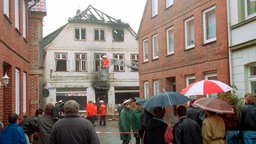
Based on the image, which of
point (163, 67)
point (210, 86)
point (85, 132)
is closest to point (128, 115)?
point (210, 86)

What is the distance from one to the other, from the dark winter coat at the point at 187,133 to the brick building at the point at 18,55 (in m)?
6.63

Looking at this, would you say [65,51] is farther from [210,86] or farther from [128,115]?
[210,86]

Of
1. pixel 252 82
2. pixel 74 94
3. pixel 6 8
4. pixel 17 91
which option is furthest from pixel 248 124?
pixel 74 94

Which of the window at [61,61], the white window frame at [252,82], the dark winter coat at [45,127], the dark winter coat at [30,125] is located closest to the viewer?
the dark winter coat at [45,127]

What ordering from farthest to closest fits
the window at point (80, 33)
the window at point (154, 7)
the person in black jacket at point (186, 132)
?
the window at point (80, 33), the window at point (154, 7), the person in black jacket at point (186, 132)

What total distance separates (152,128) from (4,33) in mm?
6892

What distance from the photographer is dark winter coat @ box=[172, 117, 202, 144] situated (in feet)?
23.0

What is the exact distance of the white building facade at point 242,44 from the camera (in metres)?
14.6

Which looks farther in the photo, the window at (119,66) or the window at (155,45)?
the window at (119,66)

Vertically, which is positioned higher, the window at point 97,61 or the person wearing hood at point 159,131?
the window at point 97,61

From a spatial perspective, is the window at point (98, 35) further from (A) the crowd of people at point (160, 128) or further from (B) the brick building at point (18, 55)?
(A) the crowd of people at point (160, 128)

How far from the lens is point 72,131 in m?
6.03

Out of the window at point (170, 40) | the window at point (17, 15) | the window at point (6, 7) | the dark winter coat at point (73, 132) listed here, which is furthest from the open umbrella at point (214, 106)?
the window at point (170, 40)

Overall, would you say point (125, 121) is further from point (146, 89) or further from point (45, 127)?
point (146, 89)
